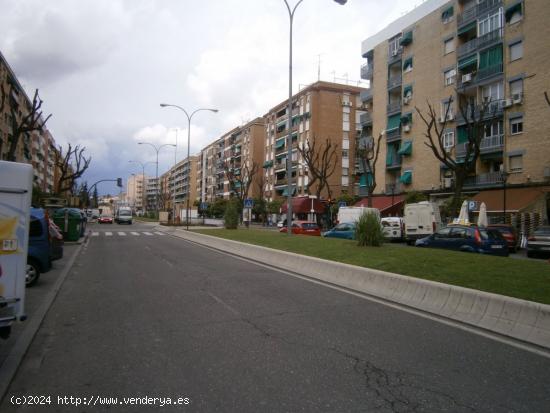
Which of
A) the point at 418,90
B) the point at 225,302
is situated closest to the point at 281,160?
the point at 418,90

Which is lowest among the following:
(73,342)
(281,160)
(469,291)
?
(73,342)

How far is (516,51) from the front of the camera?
33.5 m

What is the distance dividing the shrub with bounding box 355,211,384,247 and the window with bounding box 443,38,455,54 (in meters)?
30.5

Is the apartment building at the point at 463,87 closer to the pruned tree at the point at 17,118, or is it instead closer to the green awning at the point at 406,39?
the green awning at the point at 406,39

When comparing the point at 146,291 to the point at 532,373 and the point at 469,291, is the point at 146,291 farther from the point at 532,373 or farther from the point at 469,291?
the point at 532,373

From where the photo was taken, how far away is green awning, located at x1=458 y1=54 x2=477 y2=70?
36.9 meters

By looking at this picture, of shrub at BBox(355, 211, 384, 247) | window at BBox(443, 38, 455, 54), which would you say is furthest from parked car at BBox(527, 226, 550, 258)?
window at BBox(443, 38, 455, 54)

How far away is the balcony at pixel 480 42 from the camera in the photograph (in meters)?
34.7

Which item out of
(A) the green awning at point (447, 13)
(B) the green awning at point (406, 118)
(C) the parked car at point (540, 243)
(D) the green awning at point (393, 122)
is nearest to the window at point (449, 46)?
(A) the green awning at point (447, 13)

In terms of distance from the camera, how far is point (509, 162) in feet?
110

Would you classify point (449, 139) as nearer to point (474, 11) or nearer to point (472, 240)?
point (474, 11)

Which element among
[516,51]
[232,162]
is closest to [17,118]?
[232,162]

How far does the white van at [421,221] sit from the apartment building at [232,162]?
45.2 metres

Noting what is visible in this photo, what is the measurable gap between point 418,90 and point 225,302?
39.2 meters
